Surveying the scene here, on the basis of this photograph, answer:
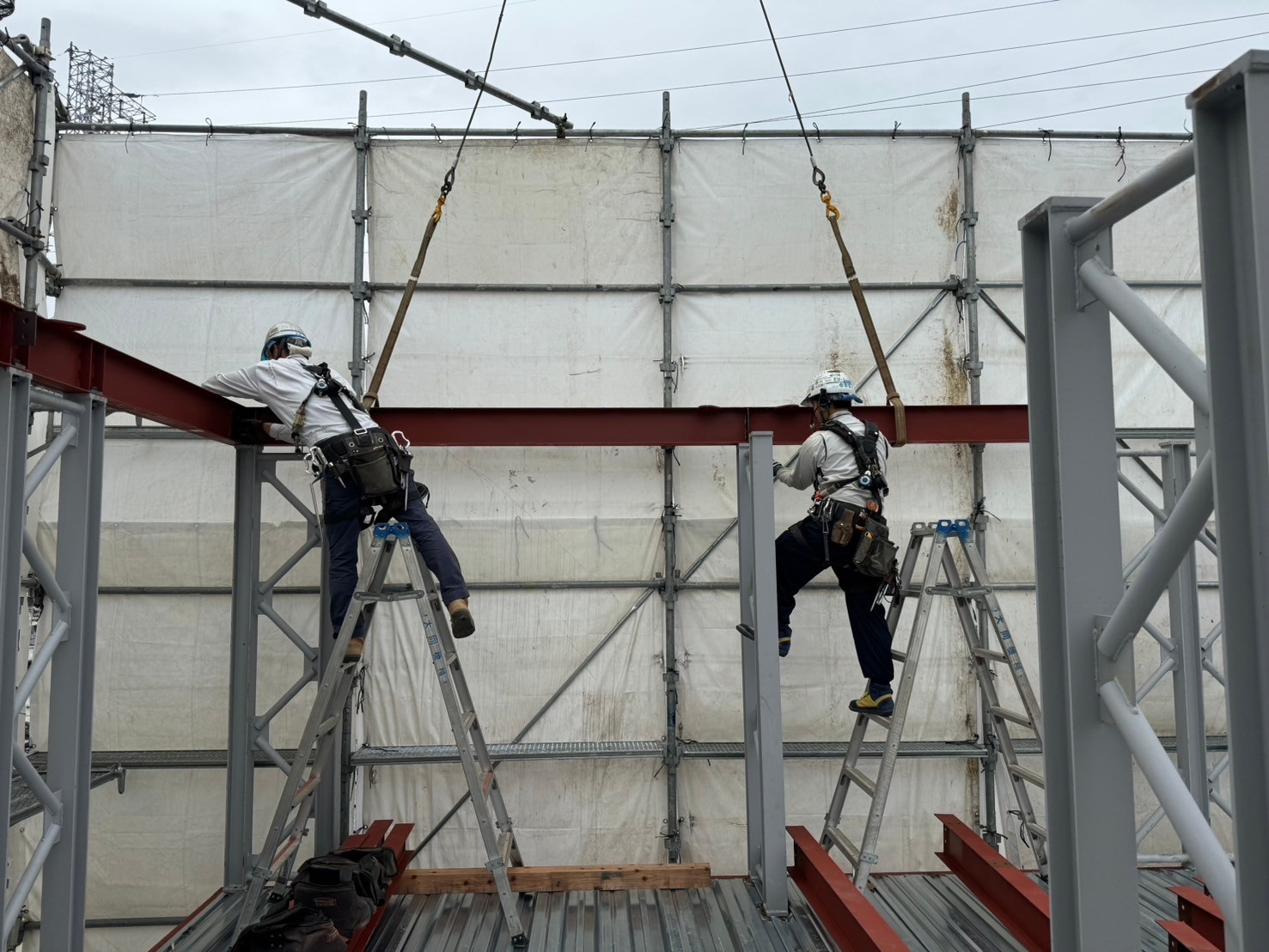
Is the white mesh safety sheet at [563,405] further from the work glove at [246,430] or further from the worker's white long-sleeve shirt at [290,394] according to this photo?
the worker's white long-sleeve shirt at [290,394]

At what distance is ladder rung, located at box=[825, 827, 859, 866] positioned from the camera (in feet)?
17.7

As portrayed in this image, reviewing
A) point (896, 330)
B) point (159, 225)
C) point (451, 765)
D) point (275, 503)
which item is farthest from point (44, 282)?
point (896, 330)

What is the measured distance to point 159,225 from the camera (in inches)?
288

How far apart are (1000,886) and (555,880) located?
2749 mm

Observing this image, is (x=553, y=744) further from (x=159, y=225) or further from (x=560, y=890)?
(x=159, y=225)

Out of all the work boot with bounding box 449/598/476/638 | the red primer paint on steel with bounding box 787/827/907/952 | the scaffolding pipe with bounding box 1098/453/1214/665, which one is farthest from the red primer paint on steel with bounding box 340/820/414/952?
the scaffolding pipe with bounding box 1098/453/1214/665

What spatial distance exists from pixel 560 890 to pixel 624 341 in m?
4.32

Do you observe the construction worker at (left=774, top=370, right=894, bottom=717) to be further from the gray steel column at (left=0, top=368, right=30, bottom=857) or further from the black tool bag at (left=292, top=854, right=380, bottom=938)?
the gray steel column at (left=0, top=368, right=30, bottom=857)

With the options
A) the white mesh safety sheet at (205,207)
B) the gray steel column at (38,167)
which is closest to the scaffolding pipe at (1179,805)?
the white mesh safety sheet at (205,207)

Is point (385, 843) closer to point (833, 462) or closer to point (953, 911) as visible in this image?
point (953, 911)

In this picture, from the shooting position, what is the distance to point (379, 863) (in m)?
5.31

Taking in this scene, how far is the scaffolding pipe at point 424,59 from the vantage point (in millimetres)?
6711

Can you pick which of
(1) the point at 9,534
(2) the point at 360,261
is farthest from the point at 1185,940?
(2) the point at 360,261

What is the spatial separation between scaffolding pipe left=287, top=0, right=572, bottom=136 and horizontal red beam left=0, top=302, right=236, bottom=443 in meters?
3.34
